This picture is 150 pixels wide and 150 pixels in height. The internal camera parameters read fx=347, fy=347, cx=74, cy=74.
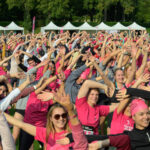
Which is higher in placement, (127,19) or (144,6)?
(127,19)

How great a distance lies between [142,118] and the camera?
3.24m

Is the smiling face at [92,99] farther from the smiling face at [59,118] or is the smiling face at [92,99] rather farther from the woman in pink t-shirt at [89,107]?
the smiling face at [59,118]

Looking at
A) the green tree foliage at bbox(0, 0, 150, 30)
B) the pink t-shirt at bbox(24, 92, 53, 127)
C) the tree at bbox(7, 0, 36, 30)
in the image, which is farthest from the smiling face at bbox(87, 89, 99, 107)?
the tree at bbox(7, 0, 36, 30)

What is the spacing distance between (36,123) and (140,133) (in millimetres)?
2482

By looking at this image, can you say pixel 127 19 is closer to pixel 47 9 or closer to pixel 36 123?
pixel 47 9

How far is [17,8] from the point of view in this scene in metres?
64.7

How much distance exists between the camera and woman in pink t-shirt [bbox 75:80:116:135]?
4535mm

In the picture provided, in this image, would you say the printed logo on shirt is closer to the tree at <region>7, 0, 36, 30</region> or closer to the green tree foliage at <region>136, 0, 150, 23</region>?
the green tree foliage at <region>136, 0, 150, 23</region>

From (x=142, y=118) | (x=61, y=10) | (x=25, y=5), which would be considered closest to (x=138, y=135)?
(x=142, y=118)

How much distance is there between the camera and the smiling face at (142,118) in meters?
3.22

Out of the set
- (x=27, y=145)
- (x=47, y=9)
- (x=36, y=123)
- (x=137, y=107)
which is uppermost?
(x=47, y=9)

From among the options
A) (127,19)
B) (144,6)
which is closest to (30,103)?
(144,6)

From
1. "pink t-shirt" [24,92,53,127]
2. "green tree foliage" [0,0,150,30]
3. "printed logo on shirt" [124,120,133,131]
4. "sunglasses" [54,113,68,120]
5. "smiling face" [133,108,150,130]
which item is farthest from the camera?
"green tree foliage" [0,0,150,30]

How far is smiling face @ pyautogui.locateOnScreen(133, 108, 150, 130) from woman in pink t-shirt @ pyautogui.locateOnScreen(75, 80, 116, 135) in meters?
1.31
